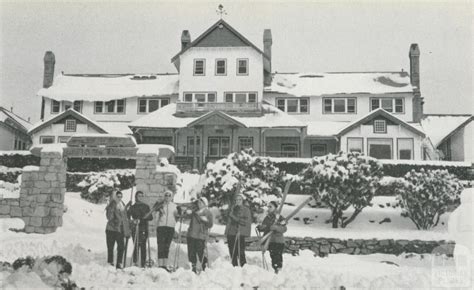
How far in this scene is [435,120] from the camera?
3048 centimetres

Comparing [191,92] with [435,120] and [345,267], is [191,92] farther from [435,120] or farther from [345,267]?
[345,267]

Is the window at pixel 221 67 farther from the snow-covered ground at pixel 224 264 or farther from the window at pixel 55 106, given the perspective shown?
the snow-covered ground at pixel 224 264

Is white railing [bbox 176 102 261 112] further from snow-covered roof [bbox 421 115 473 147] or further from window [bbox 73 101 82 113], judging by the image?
snow-covered roof [bbox 421 115 473 147]

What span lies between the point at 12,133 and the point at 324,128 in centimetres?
1585

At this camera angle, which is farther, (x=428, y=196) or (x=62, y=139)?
(x=62, y=139)

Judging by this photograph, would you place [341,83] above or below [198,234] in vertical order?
above

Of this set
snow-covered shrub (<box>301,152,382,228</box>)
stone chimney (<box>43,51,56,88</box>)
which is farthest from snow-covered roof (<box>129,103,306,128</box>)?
snow-covered shrub (<box>301,152,382,228</box>)

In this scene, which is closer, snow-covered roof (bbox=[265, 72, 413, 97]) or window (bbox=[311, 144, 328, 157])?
window (bbox=[311, 144, 328, 157])

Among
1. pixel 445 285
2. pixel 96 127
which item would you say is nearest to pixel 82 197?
pixel 96 127

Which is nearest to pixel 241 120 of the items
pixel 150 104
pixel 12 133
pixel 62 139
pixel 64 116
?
pixel 150 104

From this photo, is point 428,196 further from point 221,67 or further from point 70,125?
point 70,125

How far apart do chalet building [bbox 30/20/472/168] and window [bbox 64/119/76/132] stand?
0.07 m

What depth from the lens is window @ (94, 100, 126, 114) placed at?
30.6 meters

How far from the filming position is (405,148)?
1041 inches
